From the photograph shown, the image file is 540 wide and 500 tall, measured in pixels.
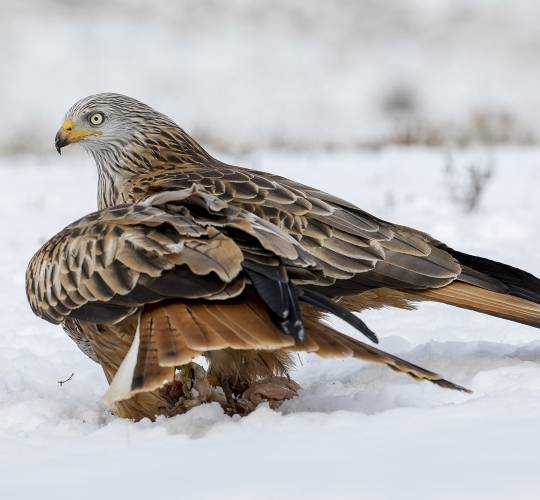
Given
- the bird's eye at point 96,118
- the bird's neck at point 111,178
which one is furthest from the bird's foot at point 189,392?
the bird's eye at point 96,118

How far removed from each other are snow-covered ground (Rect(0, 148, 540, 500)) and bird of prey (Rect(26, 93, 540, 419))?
0.21m

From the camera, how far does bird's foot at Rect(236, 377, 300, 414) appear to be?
4027 millimetres

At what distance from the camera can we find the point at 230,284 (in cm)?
356

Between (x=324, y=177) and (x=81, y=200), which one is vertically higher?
(x=324, y=177)

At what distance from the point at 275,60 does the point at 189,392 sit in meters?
24.6

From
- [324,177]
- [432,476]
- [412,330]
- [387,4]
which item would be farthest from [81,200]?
[387,4]

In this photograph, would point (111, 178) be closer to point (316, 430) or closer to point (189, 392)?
point (189, 392)

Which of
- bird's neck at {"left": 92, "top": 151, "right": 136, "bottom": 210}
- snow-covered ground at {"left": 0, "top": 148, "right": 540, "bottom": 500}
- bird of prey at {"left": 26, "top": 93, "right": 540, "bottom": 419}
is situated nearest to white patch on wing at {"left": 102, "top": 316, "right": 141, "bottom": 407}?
bird of prey at {"left": 26, "top": 93, "right": 540, "bottom": 419}

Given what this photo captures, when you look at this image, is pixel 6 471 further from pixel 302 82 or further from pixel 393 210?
pixel 302 82

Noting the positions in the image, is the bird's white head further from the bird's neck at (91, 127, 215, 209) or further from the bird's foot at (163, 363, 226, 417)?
the bird's foot at (163, 363, 226, 417)

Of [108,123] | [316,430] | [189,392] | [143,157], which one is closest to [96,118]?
[108,123]

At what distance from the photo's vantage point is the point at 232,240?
3725 millimetres

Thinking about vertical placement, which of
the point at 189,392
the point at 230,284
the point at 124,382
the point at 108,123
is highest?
the point at 108,123

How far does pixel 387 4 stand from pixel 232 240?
92.3 feet
